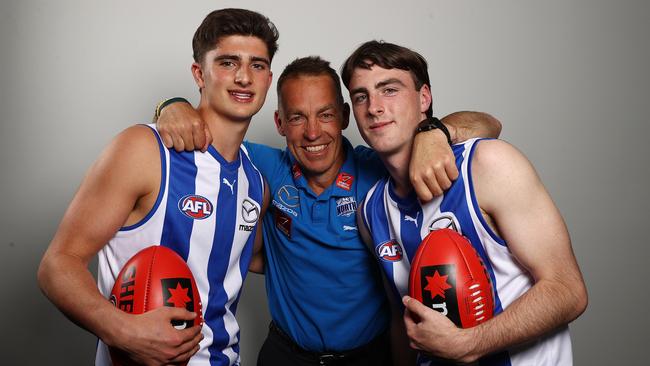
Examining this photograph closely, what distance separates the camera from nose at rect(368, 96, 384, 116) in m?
1.86

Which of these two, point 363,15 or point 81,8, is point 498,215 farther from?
point 81,8

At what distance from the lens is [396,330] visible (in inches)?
82.5

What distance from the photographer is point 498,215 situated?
1.52 m

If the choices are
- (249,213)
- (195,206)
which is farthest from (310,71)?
(195,206)

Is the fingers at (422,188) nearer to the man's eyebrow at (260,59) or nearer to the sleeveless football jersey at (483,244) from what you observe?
the sleeveless football jersey at (483,244)

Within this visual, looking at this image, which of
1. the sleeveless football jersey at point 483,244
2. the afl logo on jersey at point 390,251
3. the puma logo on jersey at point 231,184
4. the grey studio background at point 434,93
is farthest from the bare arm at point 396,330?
the grey studio background at point 434,93

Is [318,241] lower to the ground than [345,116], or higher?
lower

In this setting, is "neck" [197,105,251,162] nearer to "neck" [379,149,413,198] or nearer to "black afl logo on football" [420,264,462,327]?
"neck" [379,149,413,198]

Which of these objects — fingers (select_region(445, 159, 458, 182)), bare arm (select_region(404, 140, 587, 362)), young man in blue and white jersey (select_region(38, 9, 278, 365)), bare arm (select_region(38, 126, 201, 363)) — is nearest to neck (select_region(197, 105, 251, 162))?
young man in blue and white jersey (select_region(38, 9, 278, 365))

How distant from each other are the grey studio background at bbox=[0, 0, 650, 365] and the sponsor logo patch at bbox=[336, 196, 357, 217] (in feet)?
2.85

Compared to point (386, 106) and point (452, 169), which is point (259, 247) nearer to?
point (386, 106)

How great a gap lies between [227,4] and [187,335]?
75.2 inches

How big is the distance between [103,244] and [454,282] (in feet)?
3.34

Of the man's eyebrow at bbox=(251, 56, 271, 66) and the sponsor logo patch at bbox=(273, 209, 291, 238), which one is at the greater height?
the man's eyebrow at bbox=(251, 56, 271, 66)
